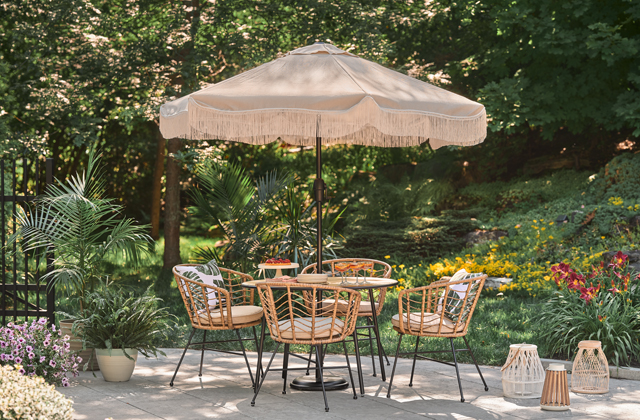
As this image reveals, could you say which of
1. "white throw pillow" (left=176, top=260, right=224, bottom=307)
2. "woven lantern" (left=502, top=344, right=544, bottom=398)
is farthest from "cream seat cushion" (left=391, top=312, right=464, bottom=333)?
"white throw pillow" (left=176, top=260, right=224, bottom=307)

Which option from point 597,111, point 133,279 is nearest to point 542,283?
point 597,111

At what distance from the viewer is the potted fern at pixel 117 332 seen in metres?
5.84

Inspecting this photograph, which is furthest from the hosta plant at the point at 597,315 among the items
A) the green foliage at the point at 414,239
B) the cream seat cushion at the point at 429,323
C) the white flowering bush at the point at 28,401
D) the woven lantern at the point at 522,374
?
the green foliage at the point at 414,239

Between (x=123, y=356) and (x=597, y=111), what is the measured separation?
9.92 m

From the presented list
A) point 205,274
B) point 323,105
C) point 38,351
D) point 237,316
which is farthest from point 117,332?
point 323,105

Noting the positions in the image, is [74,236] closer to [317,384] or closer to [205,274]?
[205,274]

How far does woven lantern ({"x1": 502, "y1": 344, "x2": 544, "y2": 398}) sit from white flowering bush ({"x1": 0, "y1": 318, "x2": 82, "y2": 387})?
3.37 m

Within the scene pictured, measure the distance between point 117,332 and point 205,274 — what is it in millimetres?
880

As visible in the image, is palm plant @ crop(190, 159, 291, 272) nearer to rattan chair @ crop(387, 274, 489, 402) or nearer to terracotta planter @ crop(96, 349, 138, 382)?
terracotta planter @ crop(96, 349, 138, 382)

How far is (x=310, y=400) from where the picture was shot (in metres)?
5.28

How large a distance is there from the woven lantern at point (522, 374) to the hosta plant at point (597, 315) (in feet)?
3.40

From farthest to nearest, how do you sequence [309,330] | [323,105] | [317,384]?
[317,384]
[309,330]
[323,105]

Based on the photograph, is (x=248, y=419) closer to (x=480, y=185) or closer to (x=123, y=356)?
(x=123, y=356)

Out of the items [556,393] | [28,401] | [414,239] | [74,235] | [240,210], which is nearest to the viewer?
[28,401]
